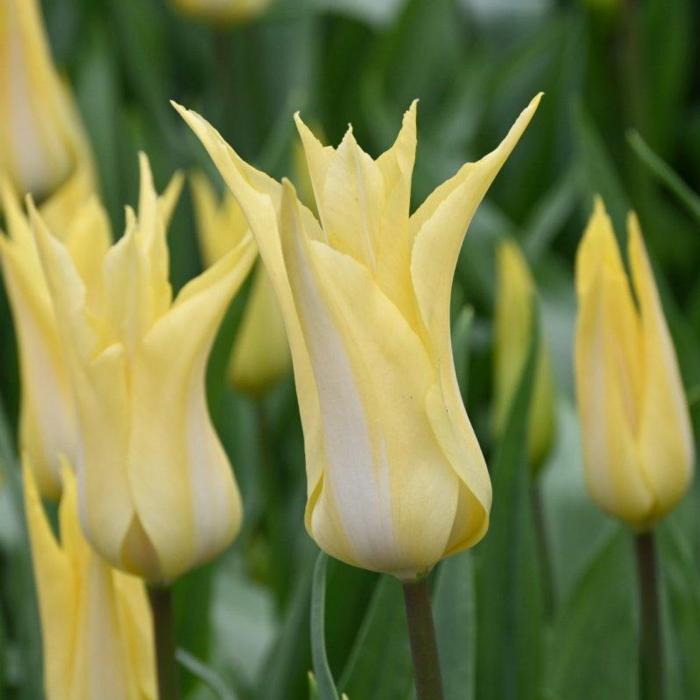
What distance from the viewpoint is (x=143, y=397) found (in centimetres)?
78

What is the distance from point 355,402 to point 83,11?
1.67 m

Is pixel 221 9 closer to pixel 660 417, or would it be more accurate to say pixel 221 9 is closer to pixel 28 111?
pixel 28 111

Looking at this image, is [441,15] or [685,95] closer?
[441,15]

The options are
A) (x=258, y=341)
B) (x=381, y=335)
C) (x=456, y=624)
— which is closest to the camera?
(x=381, y=335)

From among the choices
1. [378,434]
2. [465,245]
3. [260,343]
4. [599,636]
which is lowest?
[599,636]

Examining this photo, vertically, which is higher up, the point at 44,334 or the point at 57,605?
the point at 44,334

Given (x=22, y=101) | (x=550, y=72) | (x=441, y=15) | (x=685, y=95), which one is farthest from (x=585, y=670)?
(x=685, y=95)

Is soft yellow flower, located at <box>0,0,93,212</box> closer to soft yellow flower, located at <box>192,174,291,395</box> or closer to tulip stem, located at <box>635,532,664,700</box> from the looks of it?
soft yellow flower, located at <box>192,174,291,395</box>

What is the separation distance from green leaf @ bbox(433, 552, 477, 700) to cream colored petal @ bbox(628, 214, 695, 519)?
0.37 ft

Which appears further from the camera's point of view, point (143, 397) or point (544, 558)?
point (544, 558)

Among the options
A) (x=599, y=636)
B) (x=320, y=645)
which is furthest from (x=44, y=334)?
(x=599, y=636)

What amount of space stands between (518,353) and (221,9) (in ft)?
2.68

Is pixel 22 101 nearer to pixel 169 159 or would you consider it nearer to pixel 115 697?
pixel 169 159

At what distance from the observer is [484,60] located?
7.48ft
